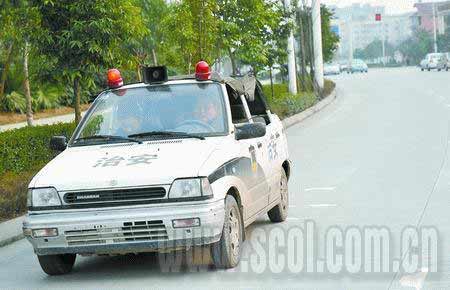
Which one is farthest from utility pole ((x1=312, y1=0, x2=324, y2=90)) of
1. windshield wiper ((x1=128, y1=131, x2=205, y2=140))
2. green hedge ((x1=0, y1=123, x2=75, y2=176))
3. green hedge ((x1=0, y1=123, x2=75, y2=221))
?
windshield wiper ((x1=128, y1=131, x2=205, y2=140))

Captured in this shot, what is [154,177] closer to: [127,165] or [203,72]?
[127,165]

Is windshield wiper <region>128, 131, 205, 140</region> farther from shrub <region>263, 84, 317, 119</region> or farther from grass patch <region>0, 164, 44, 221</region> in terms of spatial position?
shrub <region>263, 84, 317, 119</region>

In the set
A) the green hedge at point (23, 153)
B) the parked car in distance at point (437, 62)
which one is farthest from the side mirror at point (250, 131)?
the parked car in distance at point (437, 62)

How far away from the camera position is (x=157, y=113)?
10.4m

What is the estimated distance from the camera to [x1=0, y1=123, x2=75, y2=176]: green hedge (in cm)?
1769

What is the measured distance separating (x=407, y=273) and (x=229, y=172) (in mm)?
1849

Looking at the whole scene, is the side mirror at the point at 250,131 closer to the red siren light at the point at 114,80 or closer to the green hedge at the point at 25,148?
the red siren light at the point at 114,80

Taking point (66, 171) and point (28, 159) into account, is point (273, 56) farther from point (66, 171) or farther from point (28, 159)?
point (66, 171)

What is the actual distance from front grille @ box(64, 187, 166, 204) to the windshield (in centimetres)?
111

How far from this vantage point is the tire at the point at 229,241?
9.29 m

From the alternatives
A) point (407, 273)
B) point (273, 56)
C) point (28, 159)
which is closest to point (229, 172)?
point (407, 273)

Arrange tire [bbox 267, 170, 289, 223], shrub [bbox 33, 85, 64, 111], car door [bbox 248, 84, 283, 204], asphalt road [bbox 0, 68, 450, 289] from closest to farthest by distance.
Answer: asphalt road [bbox 0, 68, 450, 289] < car door [bbox 248, 84, 283, 204] < tire [bbox 267, 170, 289, 223] < shrub [bbox 33, 85, 64, 111]

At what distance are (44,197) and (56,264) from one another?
2.60ft

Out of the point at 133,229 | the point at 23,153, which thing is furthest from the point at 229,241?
the point at 23,153
